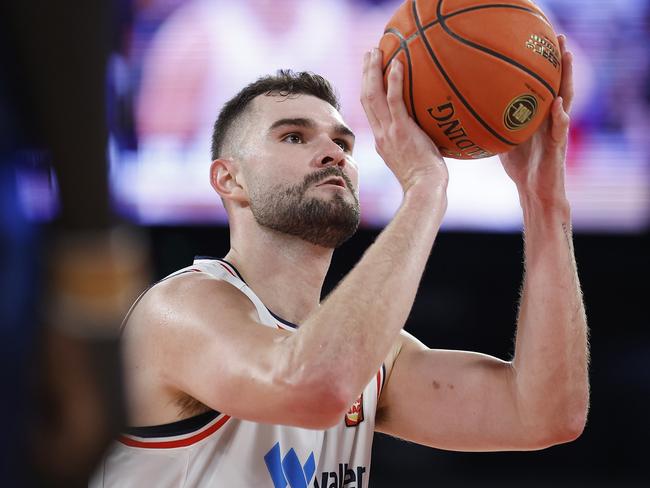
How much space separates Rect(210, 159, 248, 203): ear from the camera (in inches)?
129

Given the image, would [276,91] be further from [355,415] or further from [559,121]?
[355,415]

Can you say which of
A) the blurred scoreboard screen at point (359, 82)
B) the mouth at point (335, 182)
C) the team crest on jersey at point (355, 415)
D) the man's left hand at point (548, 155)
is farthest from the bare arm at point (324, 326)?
the blurred scoreboard screen at point (359, 82)

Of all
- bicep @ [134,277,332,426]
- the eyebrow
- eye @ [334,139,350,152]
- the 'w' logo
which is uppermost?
the eyebrow

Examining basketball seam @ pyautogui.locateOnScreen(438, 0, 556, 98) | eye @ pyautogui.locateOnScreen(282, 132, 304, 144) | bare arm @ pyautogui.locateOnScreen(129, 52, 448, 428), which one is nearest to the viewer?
bare arm @ pyautogui.locateOnScreen(129, 52, 448, 428)

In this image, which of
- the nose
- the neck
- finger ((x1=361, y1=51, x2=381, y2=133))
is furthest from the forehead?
finger ((x1=361, y1=51, x2=381, y2=133))

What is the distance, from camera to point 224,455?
270cm

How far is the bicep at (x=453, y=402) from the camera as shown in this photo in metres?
3.05

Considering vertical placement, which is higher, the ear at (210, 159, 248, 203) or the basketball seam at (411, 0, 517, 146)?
the basketball seam at (411, 0, 517, 146)

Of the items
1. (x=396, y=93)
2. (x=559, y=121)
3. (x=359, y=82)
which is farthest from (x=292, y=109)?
(x=359, y=82)

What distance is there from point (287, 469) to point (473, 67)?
1.41m

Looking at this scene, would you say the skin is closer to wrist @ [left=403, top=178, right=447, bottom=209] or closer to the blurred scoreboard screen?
wrist @ [left=403, top=178, right=447, bottom=209]

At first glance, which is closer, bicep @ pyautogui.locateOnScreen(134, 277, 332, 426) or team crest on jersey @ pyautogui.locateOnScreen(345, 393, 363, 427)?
bicep @ pyautogui.locateOnScreen(134, 277, 332, 426)

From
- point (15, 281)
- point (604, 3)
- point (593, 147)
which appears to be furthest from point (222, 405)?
point (604, 3)

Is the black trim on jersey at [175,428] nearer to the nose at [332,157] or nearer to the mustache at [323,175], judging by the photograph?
the mustache at [323,175]
